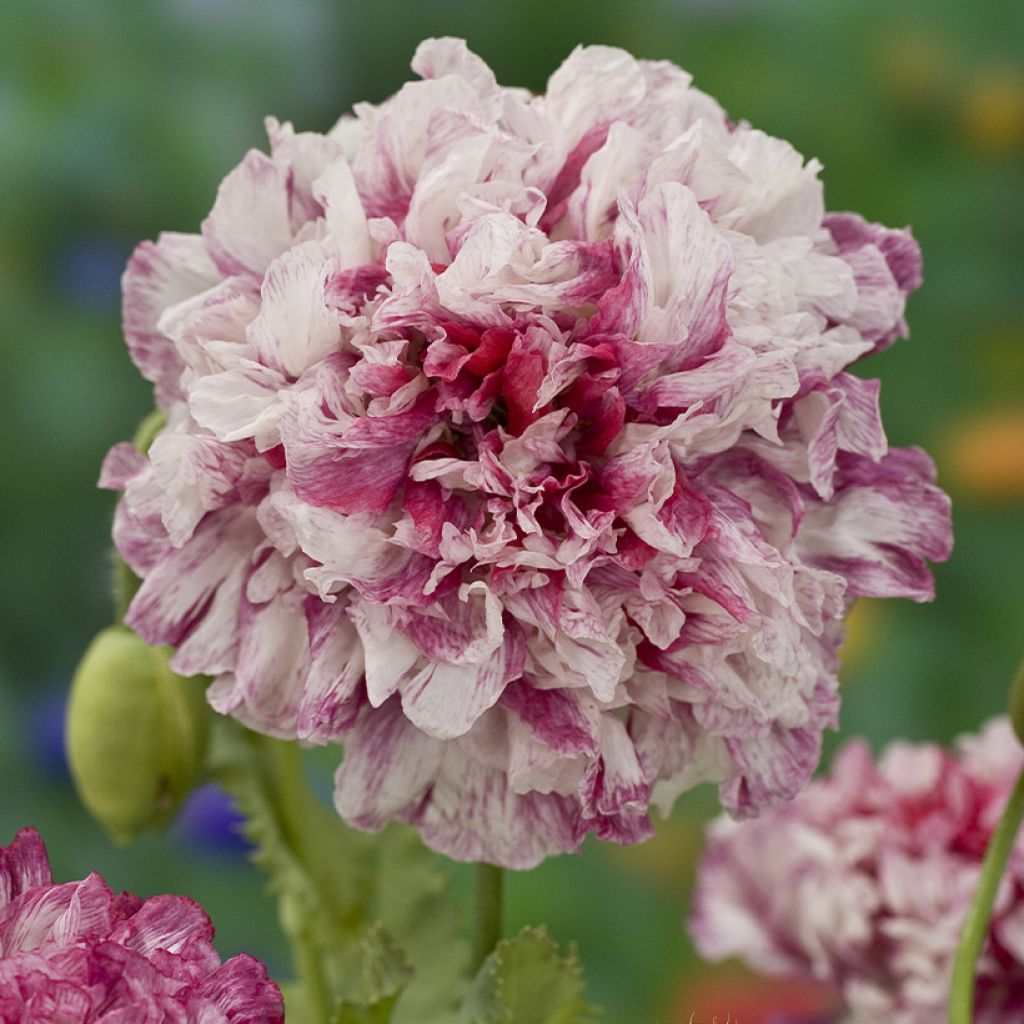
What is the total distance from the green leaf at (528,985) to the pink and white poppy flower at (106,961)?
0.26ft

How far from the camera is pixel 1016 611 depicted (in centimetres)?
121

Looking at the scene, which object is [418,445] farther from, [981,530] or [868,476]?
[981,530]

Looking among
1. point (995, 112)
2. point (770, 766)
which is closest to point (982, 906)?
point (770, 766)

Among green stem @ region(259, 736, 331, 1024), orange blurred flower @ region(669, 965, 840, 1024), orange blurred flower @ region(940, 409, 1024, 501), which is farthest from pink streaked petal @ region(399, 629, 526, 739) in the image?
orange blurred flower @ region(940, 409, 1024, 501)

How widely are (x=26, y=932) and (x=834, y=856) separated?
0.84ft

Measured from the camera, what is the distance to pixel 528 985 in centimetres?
34

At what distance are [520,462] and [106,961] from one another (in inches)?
4.7

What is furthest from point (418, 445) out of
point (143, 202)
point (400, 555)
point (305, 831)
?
point (143, 202)

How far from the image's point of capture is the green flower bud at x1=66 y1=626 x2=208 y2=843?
413 mm

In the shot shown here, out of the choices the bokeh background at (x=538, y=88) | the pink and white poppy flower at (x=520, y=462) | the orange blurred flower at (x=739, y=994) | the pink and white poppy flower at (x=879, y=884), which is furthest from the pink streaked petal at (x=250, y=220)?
the bokeh background at (x=538, y=88)

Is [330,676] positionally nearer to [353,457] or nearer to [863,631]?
[353,457]

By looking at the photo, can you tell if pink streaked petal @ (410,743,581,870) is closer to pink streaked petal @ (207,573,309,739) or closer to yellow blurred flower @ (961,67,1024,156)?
pink streaked petal @ (207,573,309,739)

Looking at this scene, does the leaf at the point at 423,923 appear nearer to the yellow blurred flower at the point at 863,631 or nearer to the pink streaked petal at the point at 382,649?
the pink streaked petal at the point at 382,649

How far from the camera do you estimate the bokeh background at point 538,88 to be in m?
1.15
